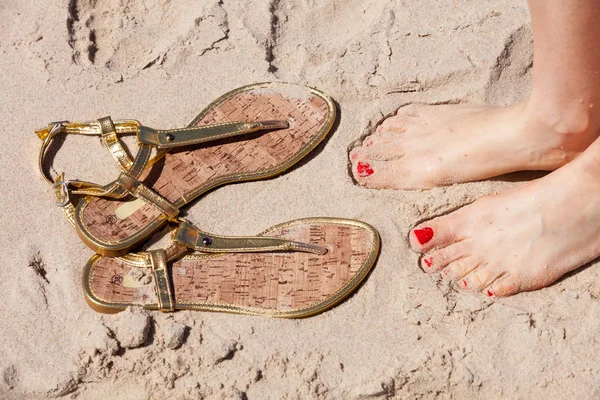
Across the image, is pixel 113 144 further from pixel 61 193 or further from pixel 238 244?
pixel 238 244

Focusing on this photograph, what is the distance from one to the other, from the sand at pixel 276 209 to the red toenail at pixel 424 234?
1.8 inches

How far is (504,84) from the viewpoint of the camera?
2051 millimetres

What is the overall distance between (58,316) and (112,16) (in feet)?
3.44

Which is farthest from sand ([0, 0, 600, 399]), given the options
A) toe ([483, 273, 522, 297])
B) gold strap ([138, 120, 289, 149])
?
gold strap ([138, 120, 289, 149])

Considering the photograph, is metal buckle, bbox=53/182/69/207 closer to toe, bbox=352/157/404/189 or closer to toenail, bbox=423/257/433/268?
toe, bbox=352/157/404/189

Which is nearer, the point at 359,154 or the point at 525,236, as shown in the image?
the point at 525,236

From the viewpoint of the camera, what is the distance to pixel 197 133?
6.31 feet

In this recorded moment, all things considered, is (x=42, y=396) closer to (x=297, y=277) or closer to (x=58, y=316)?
(x=58, y=316)

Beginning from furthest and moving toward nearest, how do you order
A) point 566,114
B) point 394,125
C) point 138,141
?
point 394,125, point 138,141, point 566,114

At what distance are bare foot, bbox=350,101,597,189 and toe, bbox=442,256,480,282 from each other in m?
0.23

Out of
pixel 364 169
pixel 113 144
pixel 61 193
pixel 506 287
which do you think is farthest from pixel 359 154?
pixel 61 193

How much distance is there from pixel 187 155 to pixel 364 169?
0.49 metres

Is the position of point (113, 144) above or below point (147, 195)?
above

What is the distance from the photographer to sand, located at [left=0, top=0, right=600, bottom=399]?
1585mm
